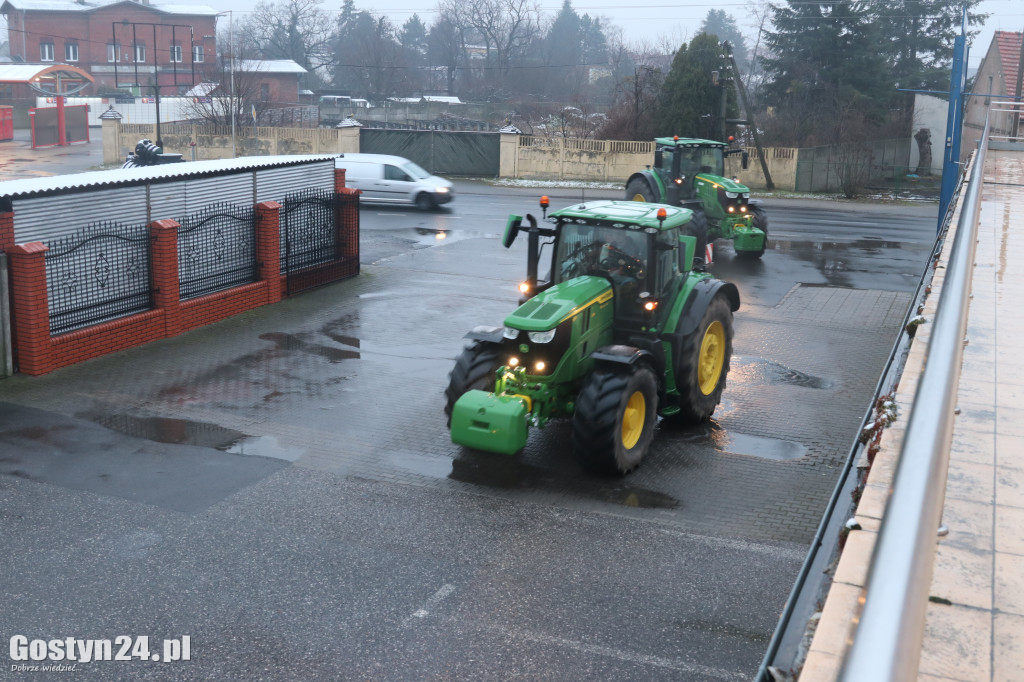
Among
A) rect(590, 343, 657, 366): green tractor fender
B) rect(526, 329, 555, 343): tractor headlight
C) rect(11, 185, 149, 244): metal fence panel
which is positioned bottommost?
rect(590, 343, 657, 366): green tractor fender

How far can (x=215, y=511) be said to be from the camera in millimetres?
9023

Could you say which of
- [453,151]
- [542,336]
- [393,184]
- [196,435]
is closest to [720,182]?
[393,184]

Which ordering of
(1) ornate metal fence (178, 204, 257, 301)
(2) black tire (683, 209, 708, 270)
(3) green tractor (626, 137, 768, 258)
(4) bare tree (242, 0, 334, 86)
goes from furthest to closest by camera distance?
(4) bare tree (242, 0, 334, 86) < (3) green tractor (626, 137, 768, 258) < (2) black tire (683, 209, 708, 270) < (1) ornate metal fence (178, 204, 257, 301)

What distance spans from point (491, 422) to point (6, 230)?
7548 millimetres

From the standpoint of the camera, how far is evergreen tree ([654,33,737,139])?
1567 inches

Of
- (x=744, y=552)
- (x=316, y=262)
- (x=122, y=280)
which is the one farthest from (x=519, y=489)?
(x=316, y=262)

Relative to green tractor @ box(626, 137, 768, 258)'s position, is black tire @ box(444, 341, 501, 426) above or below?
below

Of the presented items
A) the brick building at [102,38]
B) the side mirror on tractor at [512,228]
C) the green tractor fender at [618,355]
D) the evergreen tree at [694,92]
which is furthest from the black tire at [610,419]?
the brick building at [102,38]

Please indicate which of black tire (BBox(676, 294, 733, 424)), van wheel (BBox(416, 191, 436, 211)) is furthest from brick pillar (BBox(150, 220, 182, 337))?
van wheel (BBox(416, 191, 436, 211))

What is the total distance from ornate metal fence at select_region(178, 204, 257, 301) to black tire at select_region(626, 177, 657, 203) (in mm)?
9903

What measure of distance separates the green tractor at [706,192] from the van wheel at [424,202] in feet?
25.1

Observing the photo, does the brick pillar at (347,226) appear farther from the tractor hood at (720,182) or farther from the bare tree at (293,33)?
the bare tree at (293,33)

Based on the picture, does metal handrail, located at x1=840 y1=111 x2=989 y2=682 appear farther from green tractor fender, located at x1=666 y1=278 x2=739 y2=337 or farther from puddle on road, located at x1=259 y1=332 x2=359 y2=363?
puddle on road, located at x1=259 y1=332 x2=359 y2=363

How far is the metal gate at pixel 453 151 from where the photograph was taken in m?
41.9
